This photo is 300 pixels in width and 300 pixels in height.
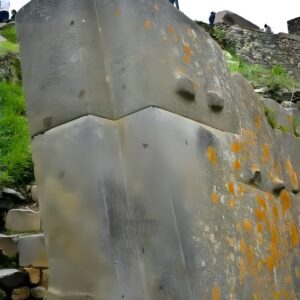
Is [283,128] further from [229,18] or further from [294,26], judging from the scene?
[294,26]

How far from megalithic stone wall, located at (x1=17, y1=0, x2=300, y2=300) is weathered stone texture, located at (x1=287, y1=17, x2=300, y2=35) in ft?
55.3

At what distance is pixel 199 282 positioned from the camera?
1.51 metres

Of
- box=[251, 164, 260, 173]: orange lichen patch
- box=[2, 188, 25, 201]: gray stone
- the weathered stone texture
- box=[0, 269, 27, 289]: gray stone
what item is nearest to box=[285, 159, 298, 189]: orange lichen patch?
box=[251, 164, 260, 173]: orange lichen patch

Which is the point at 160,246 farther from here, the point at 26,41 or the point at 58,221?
the point at 26,41

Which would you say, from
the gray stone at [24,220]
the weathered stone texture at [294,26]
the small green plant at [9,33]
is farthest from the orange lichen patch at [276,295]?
the weathered stone texture at [294,26]

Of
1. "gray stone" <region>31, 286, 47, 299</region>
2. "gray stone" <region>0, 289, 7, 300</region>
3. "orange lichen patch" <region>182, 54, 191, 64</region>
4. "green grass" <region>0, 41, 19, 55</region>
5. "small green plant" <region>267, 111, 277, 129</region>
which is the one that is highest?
"green grass" <region>0, 41, 19, 55</region>

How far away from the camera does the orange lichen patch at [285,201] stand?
7.77ft

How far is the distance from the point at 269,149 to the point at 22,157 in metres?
3.13

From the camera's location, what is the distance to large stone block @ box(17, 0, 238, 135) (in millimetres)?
1610

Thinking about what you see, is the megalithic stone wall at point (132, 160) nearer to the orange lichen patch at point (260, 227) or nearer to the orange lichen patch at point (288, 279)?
the orange lichen patch at point (260, 227)

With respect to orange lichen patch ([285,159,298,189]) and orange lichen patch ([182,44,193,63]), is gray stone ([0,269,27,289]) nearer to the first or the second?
orange lichen patch ([285,159,298,189])

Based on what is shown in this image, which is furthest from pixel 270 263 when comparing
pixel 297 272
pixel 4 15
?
pixel 4 15

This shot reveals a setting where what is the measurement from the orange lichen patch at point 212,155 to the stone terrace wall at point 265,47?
1269cm

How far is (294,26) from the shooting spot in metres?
17.8
